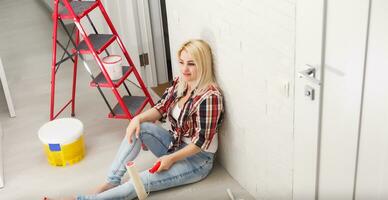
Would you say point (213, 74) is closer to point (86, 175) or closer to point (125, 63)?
point (86, 175)

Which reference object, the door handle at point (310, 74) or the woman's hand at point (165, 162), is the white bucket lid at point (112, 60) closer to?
the woman's hand at point (165, 162)

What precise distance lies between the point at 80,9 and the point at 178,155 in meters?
1.30

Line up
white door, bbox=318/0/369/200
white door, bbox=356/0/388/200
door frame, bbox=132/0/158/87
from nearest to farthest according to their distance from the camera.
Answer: white door, bbox=356/0/388/200, white door, bbox=318/0/369/200, door frame, bbox=132/0/158/87

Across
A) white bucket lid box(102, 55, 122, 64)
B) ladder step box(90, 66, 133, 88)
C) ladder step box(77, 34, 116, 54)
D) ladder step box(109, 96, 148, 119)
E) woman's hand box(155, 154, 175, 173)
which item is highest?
ladder step box(77, 34, 116, 54)

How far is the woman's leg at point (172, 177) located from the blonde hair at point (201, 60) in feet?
1.39

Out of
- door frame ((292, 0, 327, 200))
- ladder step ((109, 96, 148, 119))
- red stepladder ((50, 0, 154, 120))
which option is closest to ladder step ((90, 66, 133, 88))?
red stepladder ((50, 0, 154, 120))

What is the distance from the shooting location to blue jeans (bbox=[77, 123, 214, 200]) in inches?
121

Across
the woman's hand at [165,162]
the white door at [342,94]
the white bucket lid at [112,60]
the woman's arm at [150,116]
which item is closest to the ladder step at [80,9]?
the white bucket lid at [112,60]

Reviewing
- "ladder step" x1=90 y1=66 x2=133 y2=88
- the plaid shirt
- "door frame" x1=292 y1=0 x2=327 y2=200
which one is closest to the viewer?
"door frame" x1=292 y1=0 x2=327 y2=200

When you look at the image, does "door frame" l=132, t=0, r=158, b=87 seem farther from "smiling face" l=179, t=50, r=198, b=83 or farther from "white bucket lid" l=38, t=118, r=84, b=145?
"smiling face" l=179, t=50, r=198, b=83

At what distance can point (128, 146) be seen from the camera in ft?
10.5

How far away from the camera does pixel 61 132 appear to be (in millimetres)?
3527

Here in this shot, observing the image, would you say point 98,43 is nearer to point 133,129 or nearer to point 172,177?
point 133,129

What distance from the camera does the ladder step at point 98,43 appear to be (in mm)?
3625
